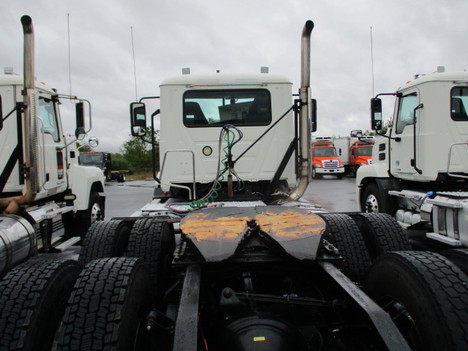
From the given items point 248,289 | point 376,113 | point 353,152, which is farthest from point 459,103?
point 353,152

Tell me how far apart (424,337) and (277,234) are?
951 mm

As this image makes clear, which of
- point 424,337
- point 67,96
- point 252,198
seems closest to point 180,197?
point 252,198

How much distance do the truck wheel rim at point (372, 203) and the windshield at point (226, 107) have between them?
371 centimetres

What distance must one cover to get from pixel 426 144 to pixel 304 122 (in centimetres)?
307

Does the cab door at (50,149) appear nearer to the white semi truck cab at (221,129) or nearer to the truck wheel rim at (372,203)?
the white semi truck cab at (221,129)

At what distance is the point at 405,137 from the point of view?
716 centimetres

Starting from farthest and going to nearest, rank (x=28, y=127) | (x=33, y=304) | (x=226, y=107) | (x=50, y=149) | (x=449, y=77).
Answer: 1. (x=449, y=77)
2. (x=50, y=149)
3. (x=226, y=107)
4. (x=28, y=127)
5. (x=33, y=304)

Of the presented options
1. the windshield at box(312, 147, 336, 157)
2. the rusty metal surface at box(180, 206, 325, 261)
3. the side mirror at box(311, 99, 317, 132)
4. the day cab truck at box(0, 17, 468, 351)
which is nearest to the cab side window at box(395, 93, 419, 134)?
the side mirror at box(311, 99, 317, 132)

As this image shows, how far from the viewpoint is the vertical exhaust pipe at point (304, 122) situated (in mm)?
4285

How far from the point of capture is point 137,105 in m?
5.27

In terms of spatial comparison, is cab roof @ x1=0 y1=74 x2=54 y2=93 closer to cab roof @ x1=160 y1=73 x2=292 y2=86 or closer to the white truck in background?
the white truck in background

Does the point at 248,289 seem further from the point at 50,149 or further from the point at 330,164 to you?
the point at 330,164

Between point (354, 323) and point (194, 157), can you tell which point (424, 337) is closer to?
point (354, 323)

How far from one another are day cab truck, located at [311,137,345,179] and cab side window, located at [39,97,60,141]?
22.7m
